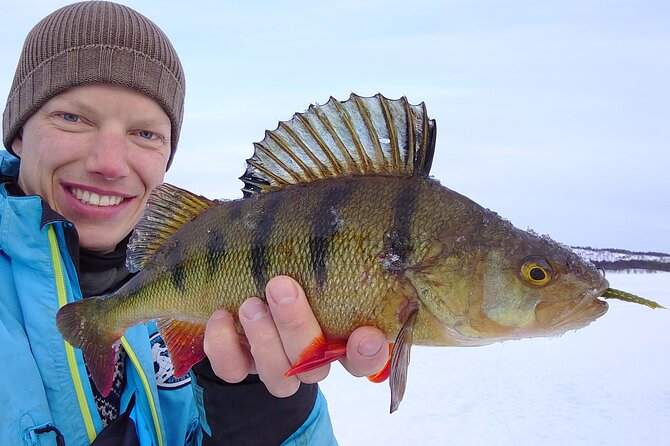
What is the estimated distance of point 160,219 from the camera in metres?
2.20

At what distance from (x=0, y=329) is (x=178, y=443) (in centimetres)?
105

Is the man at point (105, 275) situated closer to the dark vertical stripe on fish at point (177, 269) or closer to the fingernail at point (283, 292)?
the fingernail at point (283, 292)

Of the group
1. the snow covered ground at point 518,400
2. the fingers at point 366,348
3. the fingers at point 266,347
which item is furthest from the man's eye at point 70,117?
the snow covered ground at point 518,400

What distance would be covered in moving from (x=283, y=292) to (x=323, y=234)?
241 millimetres

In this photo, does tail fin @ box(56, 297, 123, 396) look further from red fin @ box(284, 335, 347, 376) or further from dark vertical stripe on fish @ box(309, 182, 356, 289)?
dark vertical stripe on fish @ box(309, 182, 356, 289)

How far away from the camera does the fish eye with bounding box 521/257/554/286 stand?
1.79m

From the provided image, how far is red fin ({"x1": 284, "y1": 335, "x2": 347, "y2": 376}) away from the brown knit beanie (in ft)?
5.70

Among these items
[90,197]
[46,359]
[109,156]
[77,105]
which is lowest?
[46,359]

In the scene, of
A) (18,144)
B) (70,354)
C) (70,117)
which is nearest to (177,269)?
(70,354)

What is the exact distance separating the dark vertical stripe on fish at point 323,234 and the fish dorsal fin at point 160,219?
551mm

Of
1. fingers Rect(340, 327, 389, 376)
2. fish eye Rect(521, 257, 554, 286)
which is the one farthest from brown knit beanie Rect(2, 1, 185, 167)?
fish eye Rect(521, 257, 554, 286)

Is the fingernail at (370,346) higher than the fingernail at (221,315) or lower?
lower

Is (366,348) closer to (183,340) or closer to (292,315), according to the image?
(292,315)

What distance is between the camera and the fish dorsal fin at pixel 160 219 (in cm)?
217
